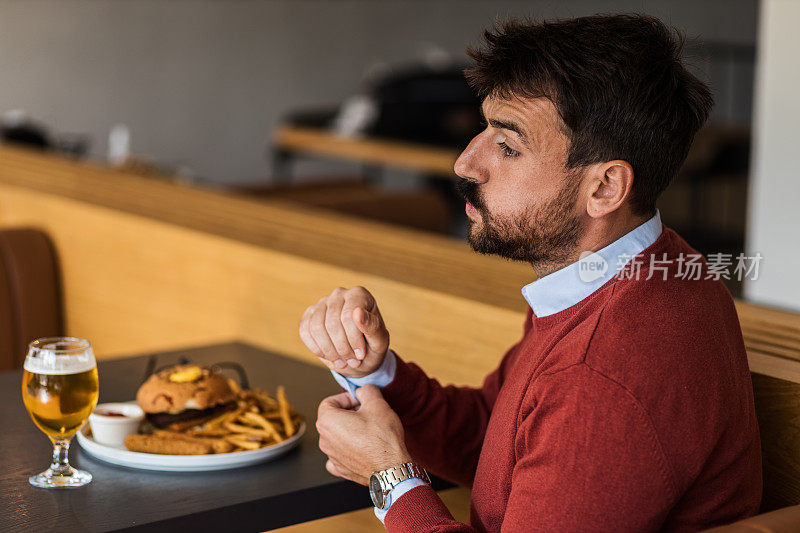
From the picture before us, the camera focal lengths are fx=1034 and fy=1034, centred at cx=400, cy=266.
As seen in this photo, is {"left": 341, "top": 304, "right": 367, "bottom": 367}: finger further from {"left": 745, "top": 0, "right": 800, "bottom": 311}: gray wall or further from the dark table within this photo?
{"left": 745, "top": 0, "right": 800, "bottom": 311}: gray wall

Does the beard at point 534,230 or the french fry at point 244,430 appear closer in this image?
the beard at point 534,230

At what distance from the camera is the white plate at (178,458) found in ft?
4.75

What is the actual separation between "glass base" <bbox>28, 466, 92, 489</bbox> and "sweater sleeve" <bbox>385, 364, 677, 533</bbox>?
62cm

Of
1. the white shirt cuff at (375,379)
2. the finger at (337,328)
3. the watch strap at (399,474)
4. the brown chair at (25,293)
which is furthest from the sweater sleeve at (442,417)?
the brown chair at (25,293)

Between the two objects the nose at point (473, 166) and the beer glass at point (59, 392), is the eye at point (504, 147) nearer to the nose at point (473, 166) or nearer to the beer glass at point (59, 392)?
the nose at point (473, 166)

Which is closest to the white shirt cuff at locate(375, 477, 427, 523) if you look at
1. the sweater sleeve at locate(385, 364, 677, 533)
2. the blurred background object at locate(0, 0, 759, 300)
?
the sweater sleeve at locate(385, 364, 677, 533)

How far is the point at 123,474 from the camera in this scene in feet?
4.73

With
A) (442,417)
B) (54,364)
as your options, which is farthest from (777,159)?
(54,364)

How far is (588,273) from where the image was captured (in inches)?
48.3

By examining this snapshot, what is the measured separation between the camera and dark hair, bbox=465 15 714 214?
3.86ft

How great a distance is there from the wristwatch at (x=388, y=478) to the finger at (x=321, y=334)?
198mm

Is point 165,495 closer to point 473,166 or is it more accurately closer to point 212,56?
point 473,166

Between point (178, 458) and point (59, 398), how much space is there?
7.4 inches

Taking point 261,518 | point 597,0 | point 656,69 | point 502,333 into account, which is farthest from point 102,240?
point 597,0
